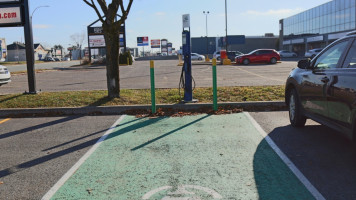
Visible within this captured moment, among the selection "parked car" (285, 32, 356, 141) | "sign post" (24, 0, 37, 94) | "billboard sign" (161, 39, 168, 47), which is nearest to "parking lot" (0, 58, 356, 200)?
"parked car" (285, 32, 356, 141)

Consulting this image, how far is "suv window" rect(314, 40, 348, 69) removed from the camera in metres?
5.17

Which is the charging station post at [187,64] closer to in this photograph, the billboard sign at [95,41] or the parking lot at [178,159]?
the parking lot at [178,159]

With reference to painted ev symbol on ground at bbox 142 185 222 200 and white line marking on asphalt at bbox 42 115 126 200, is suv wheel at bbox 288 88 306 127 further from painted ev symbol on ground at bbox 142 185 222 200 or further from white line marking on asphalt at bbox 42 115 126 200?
white line marking on asphalt at bbox 42 115 126 200

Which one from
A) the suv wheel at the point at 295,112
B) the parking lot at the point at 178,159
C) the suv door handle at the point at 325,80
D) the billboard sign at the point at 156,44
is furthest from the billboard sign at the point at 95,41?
the billboard sign at the point at 156,44

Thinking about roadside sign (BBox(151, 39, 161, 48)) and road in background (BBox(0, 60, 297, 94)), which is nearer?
road in background (BBox(0, 60, 297, 94))

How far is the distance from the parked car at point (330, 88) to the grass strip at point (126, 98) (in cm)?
305

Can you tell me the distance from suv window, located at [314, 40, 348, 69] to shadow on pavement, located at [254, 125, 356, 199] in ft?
4.10

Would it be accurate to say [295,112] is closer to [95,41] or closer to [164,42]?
[95,41]

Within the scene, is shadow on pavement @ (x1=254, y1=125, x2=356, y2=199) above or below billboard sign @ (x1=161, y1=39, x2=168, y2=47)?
below

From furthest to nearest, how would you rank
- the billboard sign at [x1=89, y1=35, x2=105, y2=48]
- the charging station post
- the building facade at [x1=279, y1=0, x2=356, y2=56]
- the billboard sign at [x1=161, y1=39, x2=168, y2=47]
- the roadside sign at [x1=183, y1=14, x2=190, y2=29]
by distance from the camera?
the billboard sign at [x1=161, y1=39, x2=168, y2=47] < the building facade at [x1=279, y1=0, x2=356, y2=56] < the billboard sign at [x1=89, y1=35, x2=105, y2=48] < the roadside sign at [x1=183, y1=14, x2=190, y2=29] < the charging station post

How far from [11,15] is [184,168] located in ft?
29.7

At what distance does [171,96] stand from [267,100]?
271 centimetres

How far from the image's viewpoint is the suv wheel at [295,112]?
6.52 m

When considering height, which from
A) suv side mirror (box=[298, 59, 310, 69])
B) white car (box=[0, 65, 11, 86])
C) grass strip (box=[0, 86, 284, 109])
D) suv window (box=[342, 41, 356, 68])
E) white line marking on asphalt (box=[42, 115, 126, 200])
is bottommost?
white line marking on asphalt (box=[42, 115, 126, 200])
